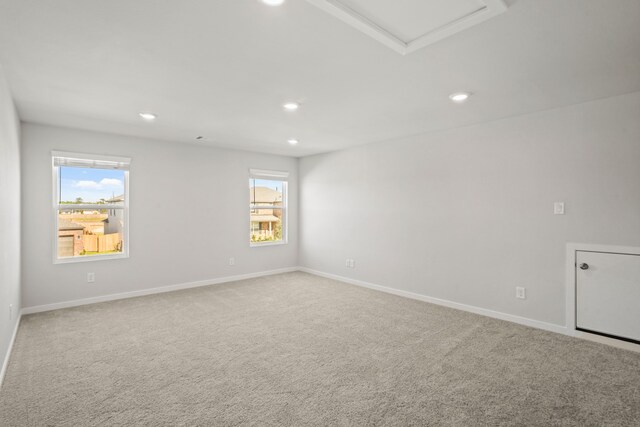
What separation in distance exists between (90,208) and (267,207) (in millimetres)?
2837

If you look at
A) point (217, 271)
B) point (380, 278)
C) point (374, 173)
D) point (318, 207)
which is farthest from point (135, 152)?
point (380, 278)

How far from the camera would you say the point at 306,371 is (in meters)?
2.59

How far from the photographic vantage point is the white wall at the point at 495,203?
3.15m

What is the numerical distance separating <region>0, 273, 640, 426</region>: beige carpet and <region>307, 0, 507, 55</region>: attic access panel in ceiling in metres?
2.35

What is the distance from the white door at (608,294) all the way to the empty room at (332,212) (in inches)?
0.6

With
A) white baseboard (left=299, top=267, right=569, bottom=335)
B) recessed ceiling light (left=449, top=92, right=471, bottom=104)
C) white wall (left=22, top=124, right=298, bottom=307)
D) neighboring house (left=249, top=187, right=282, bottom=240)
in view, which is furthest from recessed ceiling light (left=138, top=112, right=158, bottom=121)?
white baseboard (left=299, top=267, right=569, bottom=335)

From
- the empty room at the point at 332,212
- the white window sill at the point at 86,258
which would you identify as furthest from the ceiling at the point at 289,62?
the white window sill at the point at 86,258

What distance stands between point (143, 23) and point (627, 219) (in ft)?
13.8

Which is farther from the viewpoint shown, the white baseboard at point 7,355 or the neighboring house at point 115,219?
the neighboring house at point 115,219

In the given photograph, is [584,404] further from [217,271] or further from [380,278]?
[217,271]

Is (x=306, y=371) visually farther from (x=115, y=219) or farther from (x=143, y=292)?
(x=115, y=219)

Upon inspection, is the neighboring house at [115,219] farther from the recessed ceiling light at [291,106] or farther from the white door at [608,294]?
the white door at [608,294]

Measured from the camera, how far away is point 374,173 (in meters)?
5.28

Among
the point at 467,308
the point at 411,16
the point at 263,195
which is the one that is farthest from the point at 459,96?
the point at 263,195
